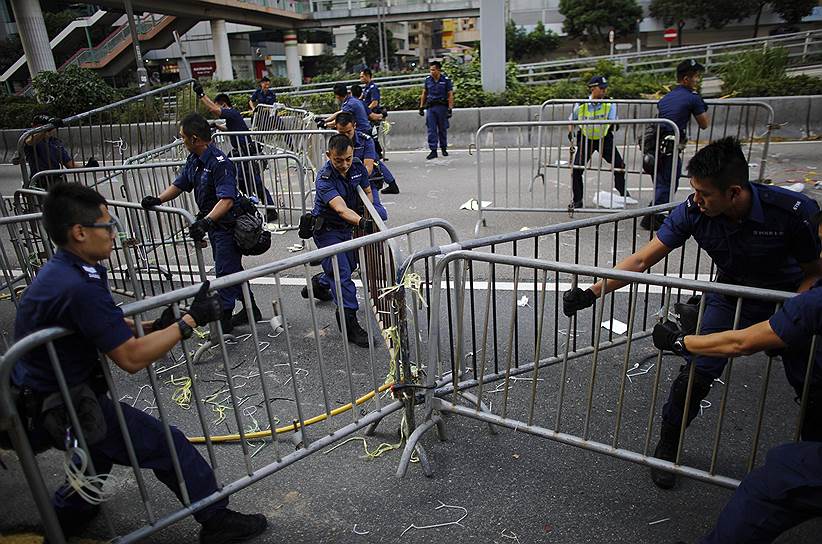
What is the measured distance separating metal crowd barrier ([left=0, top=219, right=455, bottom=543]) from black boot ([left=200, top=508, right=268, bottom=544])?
13 centimetres

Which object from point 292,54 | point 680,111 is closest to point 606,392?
point 680,111

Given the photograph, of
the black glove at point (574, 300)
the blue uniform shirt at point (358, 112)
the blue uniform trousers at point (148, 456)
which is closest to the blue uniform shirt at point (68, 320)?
the blue uniform trousers at point (148, 456)

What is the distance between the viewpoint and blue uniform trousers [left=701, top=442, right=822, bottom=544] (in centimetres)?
218

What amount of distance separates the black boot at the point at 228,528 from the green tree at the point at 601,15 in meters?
54.5

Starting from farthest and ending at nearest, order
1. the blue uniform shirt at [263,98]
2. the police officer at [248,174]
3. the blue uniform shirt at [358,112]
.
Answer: the blue uniform shirt at [263,98] < the blue uniform shirt at [358,112] < the police officer at [248,174]

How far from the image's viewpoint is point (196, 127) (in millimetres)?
4941

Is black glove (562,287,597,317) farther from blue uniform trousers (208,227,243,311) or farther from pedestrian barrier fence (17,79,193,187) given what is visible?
pedestrian barrier fence (17,79,193,187)

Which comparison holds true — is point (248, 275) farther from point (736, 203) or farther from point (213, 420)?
point (736, 203)

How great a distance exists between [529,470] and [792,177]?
8.23m

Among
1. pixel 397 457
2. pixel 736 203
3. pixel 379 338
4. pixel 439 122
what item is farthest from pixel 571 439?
pixel 439 122

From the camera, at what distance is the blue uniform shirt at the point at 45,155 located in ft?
27.6

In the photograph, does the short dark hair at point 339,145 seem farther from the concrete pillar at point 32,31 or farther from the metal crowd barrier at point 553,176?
the concrete pillar at point 32,31

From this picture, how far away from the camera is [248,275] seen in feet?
9.39

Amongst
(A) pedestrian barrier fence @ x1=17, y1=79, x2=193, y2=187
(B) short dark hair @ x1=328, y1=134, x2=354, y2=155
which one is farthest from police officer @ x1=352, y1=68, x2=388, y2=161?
(B) short dark hair @ x1=328, y1=134, x2=354, y2=155
